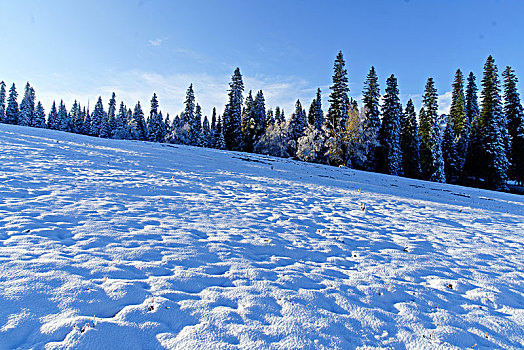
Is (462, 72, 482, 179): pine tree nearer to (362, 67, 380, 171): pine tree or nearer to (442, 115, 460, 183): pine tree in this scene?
(442, 115, 460, 183): pine tree

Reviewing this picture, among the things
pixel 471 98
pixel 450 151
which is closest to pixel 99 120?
pixel 450 151

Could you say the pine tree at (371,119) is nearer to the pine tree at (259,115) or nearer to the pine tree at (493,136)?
the pine tree at (493,136)

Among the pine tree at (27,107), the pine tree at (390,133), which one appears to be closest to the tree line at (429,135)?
the pine tree at (390,133)

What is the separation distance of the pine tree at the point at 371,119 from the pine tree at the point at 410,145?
28.8ft

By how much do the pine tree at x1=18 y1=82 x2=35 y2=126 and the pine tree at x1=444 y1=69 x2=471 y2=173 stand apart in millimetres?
100904

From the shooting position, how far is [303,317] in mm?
3766

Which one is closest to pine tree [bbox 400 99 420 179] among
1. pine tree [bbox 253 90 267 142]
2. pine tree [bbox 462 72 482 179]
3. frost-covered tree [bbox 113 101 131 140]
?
pine tree [bbox 462 72 482 179]

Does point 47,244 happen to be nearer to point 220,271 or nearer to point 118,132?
point 220,271

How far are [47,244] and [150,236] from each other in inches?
71.1


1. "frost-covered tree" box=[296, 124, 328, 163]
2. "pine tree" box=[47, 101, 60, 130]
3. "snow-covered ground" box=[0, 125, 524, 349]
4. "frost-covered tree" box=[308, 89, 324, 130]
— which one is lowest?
"snow-covered ground" box=[0, 125, 524, 349]

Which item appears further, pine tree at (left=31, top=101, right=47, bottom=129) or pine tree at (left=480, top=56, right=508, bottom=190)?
pine tree at (left=31, top=101, right=47, bottom=129)

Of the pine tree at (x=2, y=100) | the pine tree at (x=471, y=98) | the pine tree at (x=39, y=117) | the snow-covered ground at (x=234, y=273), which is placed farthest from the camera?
Result: the pine tree at (x=39, y=117)

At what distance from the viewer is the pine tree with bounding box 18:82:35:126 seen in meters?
72.8

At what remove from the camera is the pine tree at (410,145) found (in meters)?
44.8
